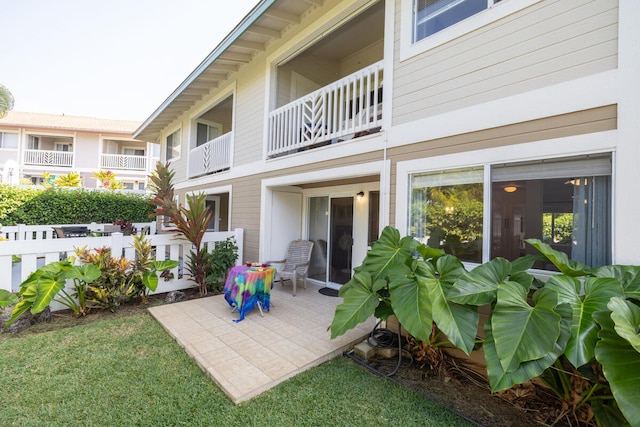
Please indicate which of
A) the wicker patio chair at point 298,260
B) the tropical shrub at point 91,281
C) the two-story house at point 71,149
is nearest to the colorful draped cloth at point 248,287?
the wicker patio chair at point 298,260

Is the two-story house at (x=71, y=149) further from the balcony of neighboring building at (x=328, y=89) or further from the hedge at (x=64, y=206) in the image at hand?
the balcony of neighboring building at (x=328, y=89)

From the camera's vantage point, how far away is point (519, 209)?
3.00 metres

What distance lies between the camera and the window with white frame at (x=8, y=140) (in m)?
19.6

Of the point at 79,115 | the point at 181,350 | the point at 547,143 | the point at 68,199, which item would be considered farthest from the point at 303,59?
the point at 79,115

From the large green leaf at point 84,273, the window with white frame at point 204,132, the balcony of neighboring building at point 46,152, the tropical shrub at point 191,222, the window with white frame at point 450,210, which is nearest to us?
the window with white frame at point 450,210

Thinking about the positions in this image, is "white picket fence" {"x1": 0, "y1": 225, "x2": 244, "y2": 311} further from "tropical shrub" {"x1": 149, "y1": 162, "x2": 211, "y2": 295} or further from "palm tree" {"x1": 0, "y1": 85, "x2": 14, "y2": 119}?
"palm tree" {"x1": 0, "y1": 85, "x2": 14, "y2": 119}

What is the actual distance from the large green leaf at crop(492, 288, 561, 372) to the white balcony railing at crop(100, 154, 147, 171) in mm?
24552

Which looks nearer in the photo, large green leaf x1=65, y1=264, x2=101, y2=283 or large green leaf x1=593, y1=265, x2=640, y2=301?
large green leaf x1=593, y1=265, x2=640, y2=301

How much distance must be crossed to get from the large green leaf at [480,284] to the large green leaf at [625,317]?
0.68 meters

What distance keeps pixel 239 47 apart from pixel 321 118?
11.0ft

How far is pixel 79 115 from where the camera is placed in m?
25.0

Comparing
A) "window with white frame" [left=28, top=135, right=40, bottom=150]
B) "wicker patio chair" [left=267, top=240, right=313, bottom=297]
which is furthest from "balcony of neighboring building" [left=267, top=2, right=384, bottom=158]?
"window with white frame" [left=28, top=135, right=40, bottom=150]

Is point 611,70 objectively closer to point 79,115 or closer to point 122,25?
point 122,25

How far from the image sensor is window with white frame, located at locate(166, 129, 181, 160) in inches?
473
